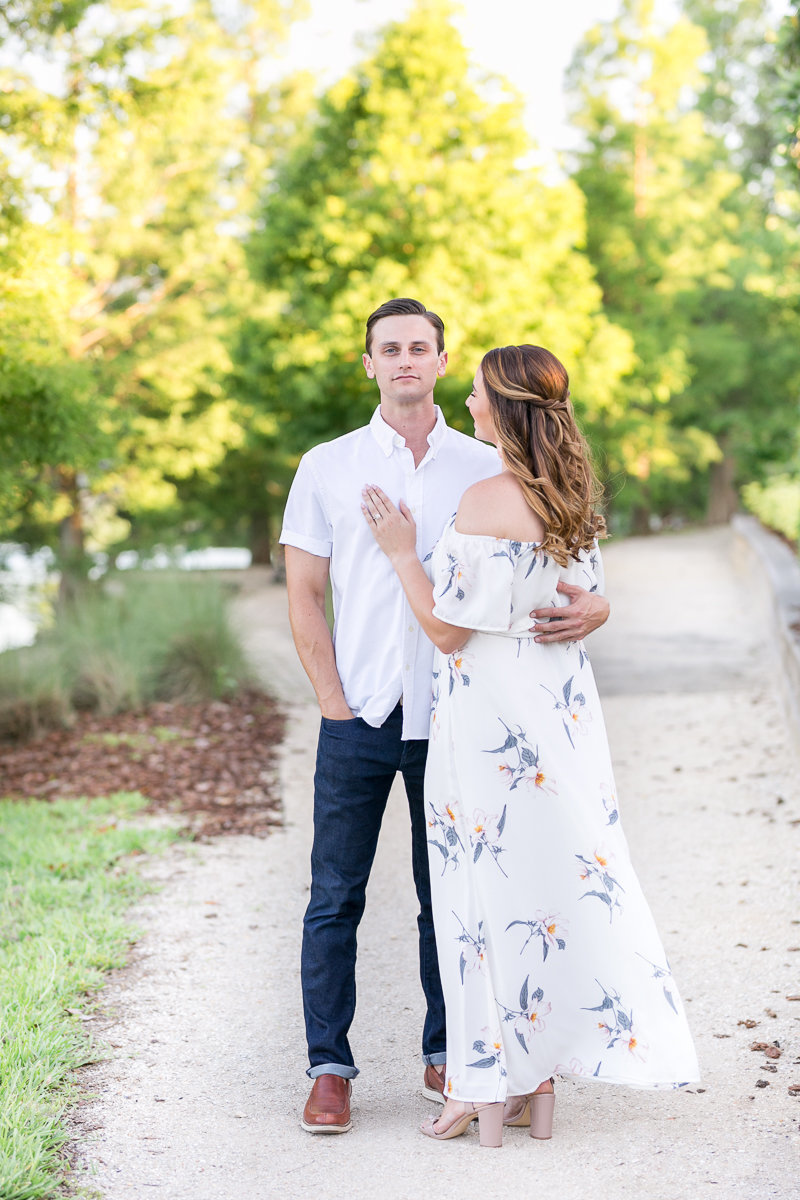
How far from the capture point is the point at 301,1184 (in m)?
3.07

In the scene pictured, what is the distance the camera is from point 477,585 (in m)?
3.08

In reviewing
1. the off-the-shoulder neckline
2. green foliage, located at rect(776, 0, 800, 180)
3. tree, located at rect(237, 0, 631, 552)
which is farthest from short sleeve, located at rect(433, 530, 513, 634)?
tree, located at rect(237, 0, 631, 552)

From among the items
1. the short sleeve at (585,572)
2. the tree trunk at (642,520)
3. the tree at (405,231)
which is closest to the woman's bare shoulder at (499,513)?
the short sleeve at (585,572)

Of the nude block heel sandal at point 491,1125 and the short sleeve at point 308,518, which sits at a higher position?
the short sleeve at point 308,518

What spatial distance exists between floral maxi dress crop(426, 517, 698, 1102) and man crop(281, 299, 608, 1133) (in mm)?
246

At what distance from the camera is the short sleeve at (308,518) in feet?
11.2

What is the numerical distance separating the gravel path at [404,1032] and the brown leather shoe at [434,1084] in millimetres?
38

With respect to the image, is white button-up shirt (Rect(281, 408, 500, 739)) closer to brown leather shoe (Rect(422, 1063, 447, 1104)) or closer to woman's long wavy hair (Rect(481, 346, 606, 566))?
woman's long wavy hair (Rect(481, 346, 606, 566))

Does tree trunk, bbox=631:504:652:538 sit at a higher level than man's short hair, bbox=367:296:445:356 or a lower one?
lower

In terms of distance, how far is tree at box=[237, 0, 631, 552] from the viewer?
1736 centimetres

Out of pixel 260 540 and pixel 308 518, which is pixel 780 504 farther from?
pixel 308 518

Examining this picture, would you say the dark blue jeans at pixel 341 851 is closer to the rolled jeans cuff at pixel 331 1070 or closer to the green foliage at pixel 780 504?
the rolled jeans cuff at pixel 331 1070

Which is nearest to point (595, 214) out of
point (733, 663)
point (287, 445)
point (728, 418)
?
point (728, 418)

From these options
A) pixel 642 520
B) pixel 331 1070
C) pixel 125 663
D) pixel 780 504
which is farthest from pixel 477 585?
pixel 642 520
